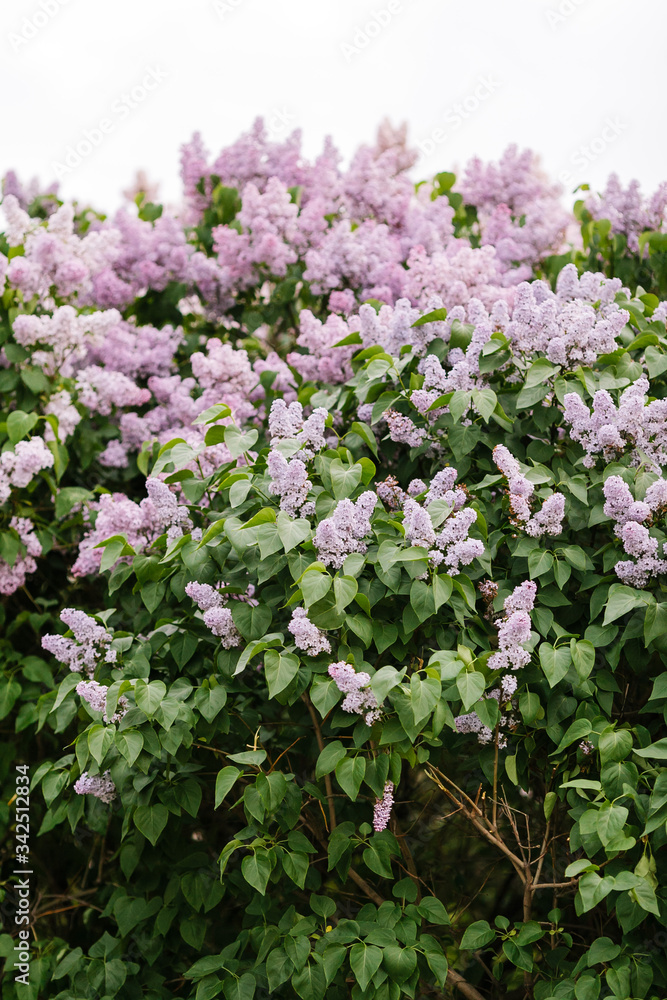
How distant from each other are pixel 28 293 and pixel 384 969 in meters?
2.90

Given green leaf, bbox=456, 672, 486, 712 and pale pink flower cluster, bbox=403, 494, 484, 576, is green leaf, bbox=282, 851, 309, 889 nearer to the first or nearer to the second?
green leaf, bbox=456, 672, 486, 712

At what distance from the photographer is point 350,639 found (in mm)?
2477

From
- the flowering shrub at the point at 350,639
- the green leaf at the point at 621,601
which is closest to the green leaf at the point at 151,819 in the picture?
the flowering shrub at the point at 350,639

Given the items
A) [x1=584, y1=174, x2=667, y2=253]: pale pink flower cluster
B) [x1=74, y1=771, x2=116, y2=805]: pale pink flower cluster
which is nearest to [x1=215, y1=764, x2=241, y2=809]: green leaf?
[x1=74, y1=771, x2=116, y2=805]: pale pink flower cluster

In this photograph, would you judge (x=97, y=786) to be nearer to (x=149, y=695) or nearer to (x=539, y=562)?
(x=149, y=695)

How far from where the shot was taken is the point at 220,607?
255 centimetres

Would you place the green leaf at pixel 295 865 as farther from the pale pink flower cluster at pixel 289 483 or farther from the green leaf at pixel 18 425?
the green leaf at pixel 18 425

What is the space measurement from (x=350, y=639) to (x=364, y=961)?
2.62ft

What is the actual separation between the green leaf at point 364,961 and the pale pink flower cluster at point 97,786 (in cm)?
83

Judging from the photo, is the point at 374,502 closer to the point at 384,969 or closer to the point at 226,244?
the point at 384,969

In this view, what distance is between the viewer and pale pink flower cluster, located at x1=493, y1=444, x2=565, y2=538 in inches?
98.9

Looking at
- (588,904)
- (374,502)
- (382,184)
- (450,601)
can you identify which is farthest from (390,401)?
(382,184)

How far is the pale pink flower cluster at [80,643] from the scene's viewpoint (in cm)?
266

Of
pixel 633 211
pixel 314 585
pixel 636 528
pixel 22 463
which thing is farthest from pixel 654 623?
pixel 633 211
